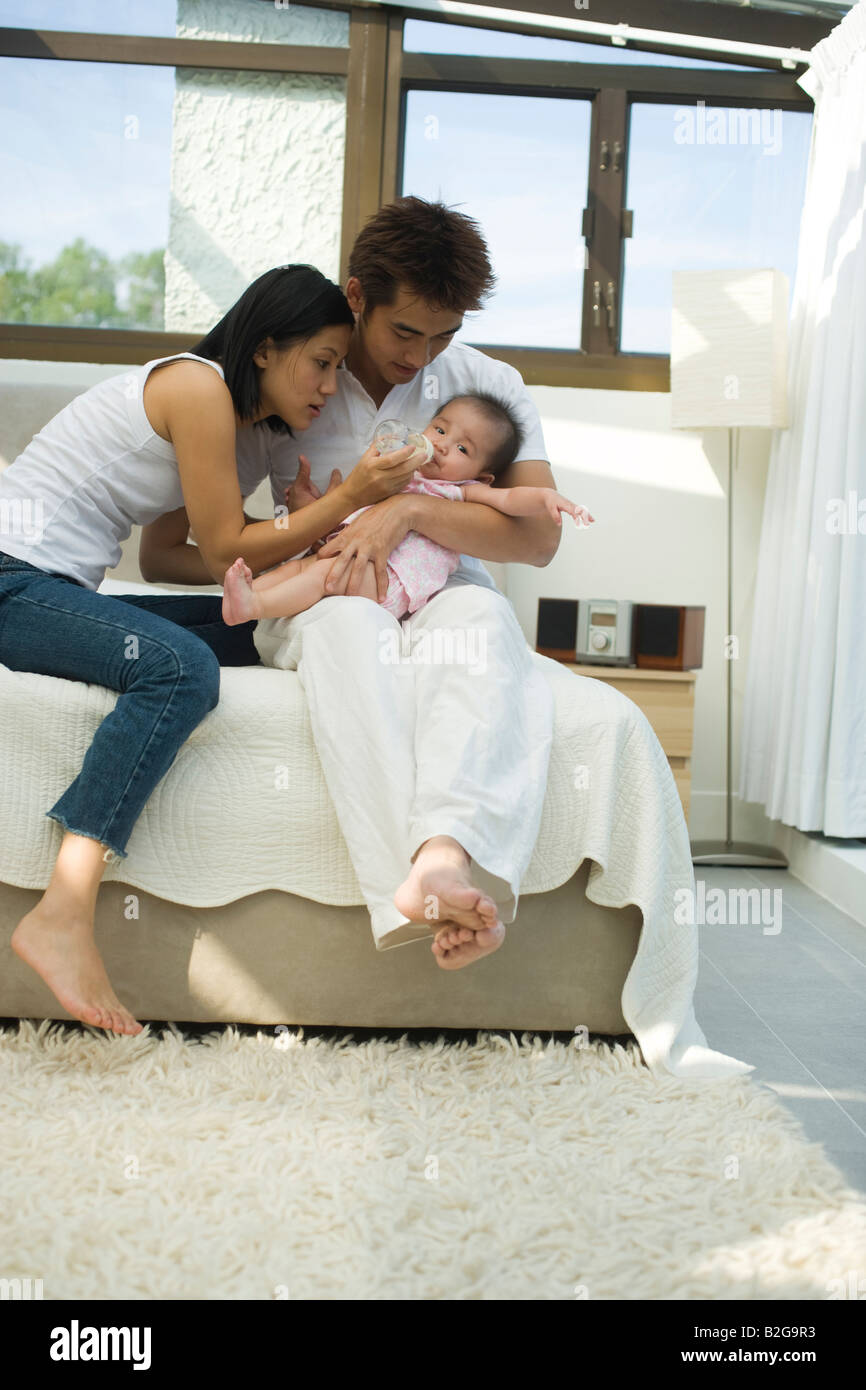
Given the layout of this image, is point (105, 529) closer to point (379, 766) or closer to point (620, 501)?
point (379, 766)

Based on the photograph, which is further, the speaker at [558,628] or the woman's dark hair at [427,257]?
the speaker at [558,628]

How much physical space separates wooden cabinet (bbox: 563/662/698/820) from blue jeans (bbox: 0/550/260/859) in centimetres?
171

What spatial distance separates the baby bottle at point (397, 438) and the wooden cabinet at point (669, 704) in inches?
49.6

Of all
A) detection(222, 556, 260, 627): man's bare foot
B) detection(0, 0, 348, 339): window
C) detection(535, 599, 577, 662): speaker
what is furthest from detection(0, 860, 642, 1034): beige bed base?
detection(0, 0, 348, 339): window

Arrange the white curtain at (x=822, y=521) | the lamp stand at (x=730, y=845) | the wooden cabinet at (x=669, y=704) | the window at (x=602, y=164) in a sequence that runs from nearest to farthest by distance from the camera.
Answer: the white curtain at (x=822, y=521)
the wooden cabinet at (x=669, y=704)
the lamp stand at (x=730, y=845)
the window at (x=602, y=164)

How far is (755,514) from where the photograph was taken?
140 inches

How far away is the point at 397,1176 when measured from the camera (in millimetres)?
1257

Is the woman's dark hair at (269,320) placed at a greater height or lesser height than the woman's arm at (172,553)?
greater

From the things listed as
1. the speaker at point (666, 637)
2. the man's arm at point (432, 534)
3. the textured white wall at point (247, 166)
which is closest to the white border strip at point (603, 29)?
the textured white wall at point (247, 166)

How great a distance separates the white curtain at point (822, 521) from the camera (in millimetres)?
2846

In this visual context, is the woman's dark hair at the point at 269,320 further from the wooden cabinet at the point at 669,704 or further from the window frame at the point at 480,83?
the window frame at the point at 480,83

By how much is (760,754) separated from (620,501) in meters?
0.89

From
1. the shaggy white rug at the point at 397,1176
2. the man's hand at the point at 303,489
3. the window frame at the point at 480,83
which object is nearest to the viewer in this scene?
the shaggy white rug at the point at 397,1176

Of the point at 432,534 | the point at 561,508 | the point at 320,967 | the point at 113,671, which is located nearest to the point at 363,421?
the point at 432,534
